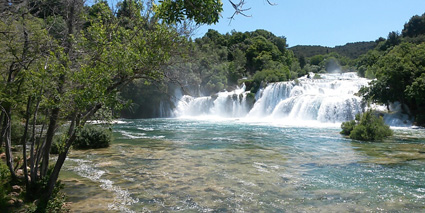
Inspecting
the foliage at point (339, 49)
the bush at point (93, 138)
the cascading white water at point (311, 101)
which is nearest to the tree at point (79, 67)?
the bush at point (93, 138)

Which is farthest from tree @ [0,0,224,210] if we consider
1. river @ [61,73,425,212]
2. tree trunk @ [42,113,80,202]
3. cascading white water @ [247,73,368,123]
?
cascading white water @ [247,73,368,123]

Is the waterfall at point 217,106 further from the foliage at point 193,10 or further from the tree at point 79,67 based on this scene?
the foliage at point 193,10

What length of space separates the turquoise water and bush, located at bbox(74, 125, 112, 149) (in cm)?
81

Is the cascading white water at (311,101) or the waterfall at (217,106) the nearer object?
the cascading white water at (311,101)

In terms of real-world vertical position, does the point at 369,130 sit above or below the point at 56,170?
below

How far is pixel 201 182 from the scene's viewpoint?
8.02m

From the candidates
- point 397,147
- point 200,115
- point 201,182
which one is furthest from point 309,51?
point 201,182

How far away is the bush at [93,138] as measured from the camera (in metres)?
13.4

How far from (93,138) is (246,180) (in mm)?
8295

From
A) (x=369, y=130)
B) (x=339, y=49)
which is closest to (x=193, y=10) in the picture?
(x=369, y=130)

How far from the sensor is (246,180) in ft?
27.2

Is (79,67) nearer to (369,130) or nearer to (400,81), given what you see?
(369,130)

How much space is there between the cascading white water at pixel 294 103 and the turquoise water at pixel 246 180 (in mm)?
16104

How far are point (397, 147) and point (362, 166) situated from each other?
573cm
